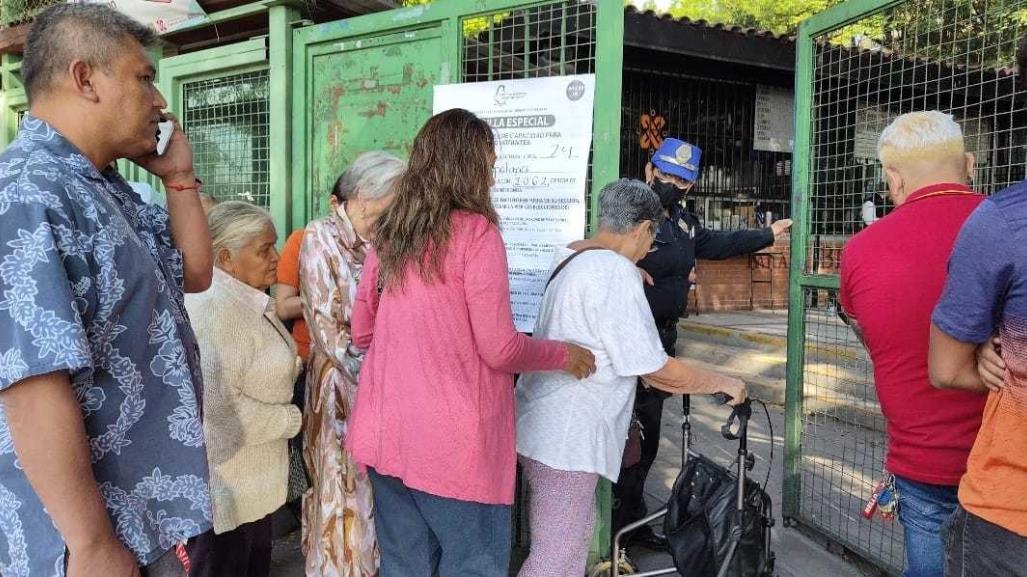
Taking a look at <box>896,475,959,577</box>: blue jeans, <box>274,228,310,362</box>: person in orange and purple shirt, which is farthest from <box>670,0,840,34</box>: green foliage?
<box>896,475,959,577</box>: blue jeans

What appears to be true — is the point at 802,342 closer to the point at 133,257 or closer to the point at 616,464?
the point at 616,464

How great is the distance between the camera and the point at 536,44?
3225 mm

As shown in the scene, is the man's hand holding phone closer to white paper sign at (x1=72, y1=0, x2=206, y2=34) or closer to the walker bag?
the walker bag

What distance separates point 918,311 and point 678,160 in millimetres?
1852

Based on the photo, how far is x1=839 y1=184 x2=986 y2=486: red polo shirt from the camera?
204 cm

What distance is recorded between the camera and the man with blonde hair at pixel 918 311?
204 centimetres

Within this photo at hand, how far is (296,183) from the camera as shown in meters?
4.05

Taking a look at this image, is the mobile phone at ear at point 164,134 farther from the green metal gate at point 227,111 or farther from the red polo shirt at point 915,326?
the green metal gate at point 227,111

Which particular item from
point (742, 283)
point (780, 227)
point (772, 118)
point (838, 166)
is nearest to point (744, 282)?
point (742, 283)

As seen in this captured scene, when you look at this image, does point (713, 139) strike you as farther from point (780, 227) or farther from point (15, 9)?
point (15, 9)

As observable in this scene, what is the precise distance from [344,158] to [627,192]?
1807 millimetres

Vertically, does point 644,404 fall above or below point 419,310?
below

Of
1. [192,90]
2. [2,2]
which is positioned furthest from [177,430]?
[2,2]

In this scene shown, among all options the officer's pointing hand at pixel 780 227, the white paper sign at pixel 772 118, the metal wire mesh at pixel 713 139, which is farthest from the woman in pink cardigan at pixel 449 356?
the white paper sign at pixel 772 118
